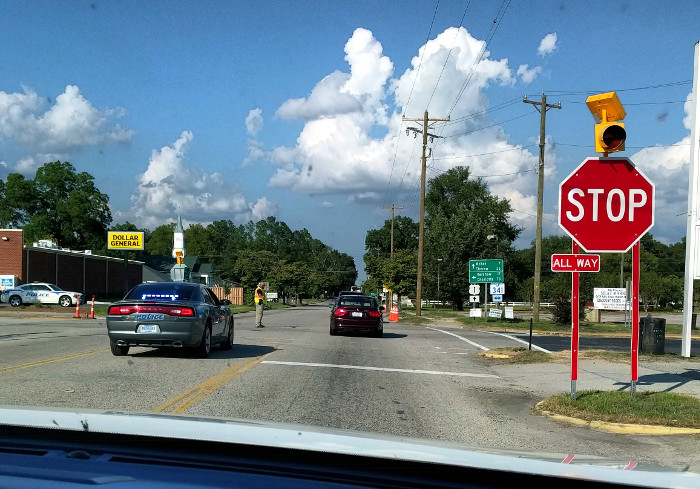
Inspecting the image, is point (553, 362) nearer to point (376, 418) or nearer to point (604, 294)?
point (376, 418)

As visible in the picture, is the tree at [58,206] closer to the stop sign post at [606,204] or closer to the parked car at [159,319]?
the parked car at [159,319]

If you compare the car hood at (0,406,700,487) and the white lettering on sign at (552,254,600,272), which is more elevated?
the white lettering on sign at (552,254,600,272)

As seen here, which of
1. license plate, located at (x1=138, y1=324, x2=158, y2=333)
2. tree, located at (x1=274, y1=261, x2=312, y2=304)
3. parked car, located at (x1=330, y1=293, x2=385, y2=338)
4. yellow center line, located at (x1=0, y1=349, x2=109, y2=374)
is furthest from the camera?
tree, located at (x1=274, y1=261, x2=312, y2=304)

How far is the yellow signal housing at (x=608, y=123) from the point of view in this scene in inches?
369

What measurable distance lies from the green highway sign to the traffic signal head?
30.4 meters

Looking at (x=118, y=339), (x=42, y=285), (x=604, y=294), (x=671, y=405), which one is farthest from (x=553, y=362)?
(x=42, y=285)

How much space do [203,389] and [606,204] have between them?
21.1ft

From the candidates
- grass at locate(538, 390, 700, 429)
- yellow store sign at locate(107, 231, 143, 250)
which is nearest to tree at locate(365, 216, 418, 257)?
yellow store sign at locate(107, 231, 143, 250)

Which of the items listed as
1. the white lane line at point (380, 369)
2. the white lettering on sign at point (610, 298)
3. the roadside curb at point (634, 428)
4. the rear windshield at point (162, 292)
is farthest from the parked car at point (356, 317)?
the white lettering on sign at point (610, 298)

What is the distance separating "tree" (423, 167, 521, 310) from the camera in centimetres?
7025

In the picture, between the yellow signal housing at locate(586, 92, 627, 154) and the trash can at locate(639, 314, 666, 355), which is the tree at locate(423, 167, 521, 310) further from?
the yellow signal housing at locate(586, 92, 627, 154)

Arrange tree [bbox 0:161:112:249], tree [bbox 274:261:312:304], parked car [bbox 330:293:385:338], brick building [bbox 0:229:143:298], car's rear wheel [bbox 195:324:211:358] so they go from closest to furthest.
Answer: car's rear wheel [bbox 195:324:211:358] → parked car [bbox 330:293:385:338] → brick building [bbox 0:229:143:298] → tree [bbox 0:161:112:249] → tree [bbox 274:261:312:304]

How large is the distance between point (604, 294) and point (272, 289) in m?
64.5

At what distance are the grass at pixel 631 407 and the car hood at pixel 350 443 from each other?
662 centimetres
